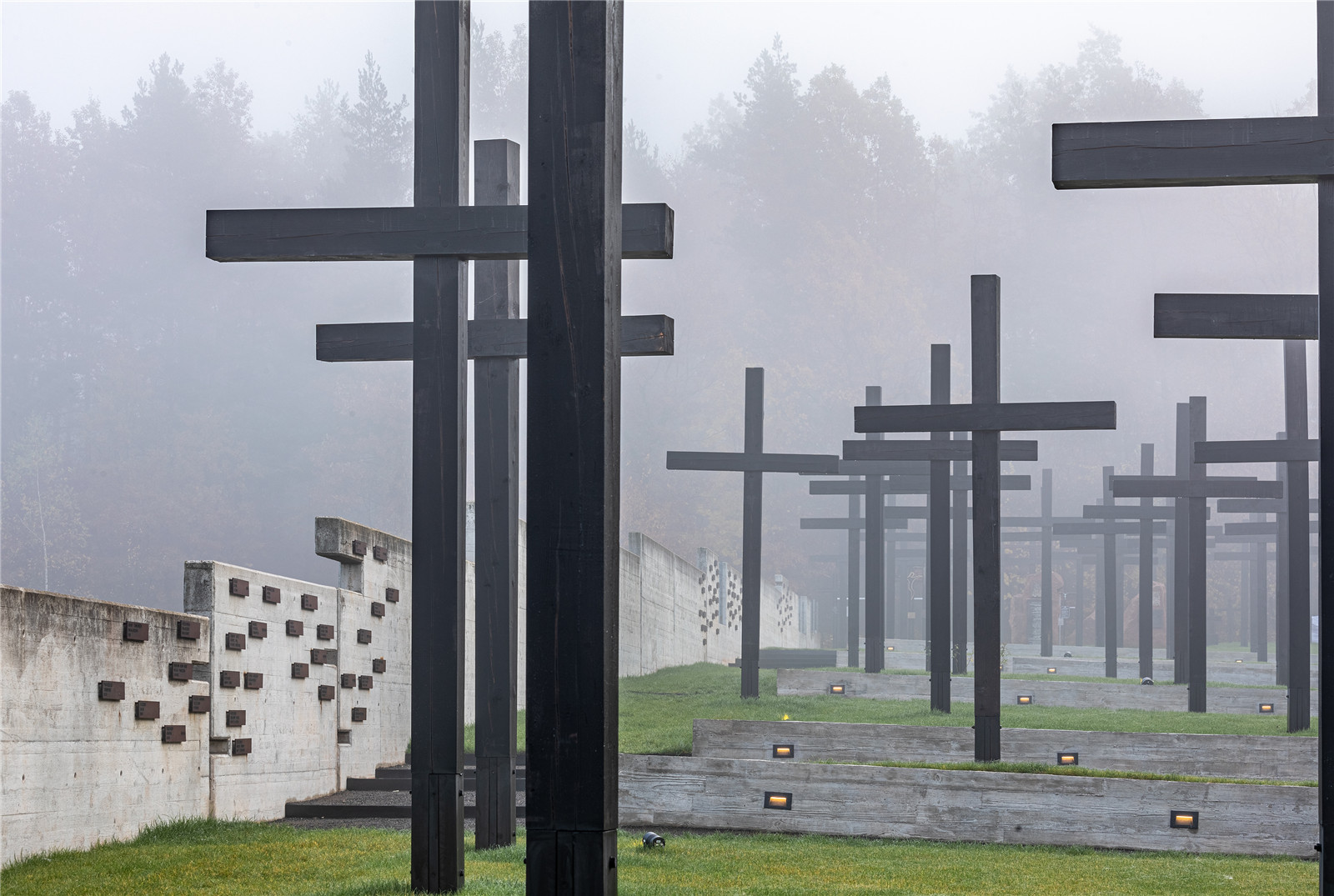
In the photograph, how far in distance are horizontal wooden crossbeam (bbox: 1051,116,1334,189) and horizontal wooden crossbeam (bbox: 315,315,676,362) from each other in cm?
353

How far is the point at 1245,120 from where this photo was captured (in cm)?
630

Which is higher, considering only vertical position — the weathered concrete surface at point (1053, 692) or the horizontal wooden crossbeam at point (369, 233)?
the horizontal wooden crossbeam at point (369, 233)

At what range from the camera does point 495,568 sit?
9.63 m

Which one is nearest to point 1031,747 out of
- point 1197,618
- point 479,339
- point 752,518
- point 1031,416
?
point 1031,416

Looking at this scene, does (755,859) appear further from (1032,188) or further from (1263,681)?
(1032,188)

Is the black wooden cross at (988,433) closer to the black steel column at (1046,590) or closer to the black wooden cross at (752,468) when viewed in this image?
the black wooden cross at (752,468)

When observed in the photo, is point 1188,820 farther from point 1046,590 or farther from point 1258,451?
point 1046,590

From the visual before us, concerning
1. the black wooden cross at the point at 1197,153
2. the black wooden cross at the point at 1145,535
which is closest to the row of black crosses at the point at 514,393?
the black wooden cross at the point at 1197,153

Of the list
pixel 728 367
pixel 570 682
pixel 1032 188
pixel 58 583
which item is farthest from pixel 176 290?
pixel 570 682

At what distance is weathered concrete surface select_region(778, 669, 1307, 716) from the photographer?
19.2 meters

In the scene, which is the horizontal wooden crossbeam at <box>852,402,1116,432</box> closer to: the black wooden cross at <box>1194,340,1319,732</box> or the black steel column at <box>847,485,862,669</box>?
the black wooden cross at <box>1194,340,1319,732</box>

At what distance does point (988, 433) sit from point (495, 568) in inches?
212

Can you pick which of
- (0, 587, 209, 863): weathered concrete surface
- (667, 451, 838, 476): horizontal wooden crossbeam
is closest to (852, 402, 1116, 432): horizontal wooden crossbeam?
(667, 451, 838, 476): horizontal wooden crossbeam

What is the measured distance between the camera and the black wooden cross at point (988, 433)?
1219 centimetres
